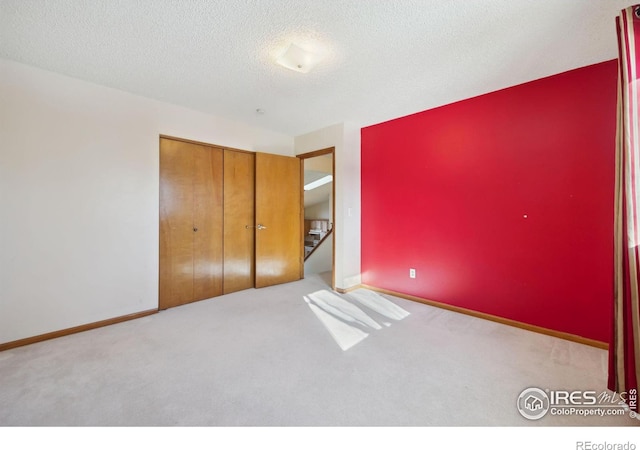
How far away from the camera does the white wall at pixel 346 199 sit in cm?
367

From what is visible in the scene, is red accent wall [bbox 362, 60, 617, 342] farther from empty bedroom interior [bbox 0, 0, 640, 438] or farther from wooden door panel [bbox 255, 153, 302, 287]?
wooden door panel [bbox 255, 153, 302, 287]

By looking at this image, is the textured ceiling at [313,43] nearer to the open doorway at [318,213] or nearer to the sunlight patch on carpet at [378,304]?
the open doorway at [318,213]

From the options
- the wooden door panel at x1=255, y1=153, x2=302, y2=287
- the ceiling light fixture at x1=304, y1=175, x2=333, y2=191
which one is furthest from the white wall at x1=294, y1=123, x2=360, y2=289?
the ceiling light fixture at x1=304, y1=175, x2=333, y2=191

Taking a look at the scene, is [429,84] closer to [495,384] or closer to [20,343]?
[495,384]

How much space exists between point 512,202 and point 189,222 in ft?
11.5

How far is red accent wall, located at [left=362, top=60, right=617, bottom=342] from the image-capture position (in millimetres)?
2225

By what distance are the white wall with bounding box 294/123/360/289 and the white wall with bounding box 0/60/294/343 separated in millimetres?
2002

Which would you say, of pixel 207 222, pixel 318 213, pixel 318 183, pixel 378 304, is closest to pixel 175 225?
pixel 207 222

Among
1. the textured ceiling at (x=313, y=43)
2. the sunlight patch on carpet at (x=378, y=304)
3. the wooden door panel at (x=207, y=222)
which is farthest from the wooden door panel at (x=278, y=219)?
the textured ceiling at (x=313, y=43)

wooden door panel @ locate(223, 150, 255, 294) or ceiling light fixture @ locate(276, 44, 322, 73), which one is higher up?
ceiling light fixture @ locate(276, 44, 322, 73)

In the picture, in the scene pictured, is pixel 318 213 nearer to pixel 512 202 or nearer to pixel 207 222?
pixel 207 222

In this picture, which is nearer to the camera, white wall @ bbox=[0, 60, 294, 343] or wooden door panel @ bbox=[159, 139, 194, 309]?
white wall @ bbox=[0, 60, 294, 343]
